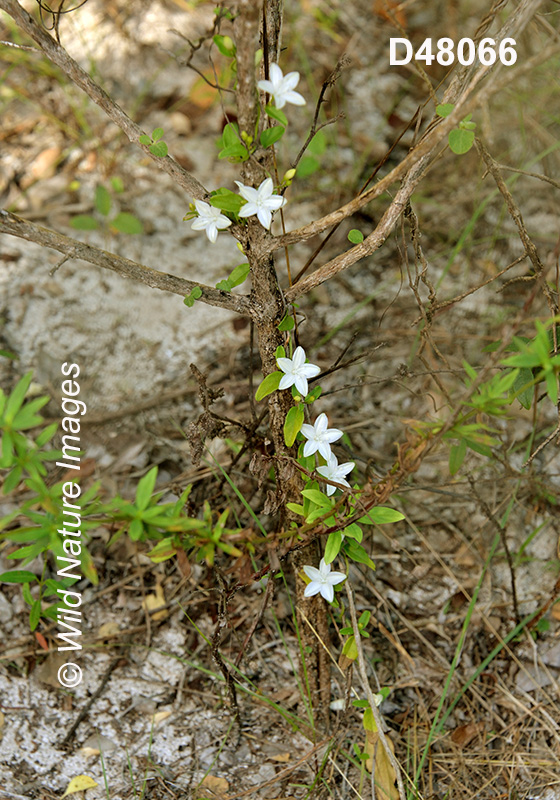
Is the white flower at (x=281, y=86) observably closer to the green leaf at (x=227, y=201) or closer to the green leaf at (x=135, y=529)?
the green leaf at (x=227, y=201)

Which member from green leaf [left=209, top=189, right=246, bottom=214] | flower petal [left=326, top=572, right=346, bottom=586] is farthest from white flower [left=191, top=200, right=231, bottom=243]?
flower petal [left=326, top=572, right=346, bottom=586]

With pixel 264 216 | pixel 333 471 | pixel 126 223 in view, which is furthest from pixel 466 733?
pixel 126 223

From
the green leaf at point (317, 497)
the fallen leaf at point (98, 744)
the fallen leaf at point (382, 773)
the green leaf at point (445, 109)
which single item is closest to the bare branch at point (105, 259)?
the green leaf at point (317, 497)

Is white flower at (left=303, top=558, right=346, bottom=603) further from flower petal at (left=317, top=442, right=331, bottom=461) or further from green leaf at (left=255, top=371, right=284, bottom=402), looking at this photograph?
green leaf at (left=255, top=371, right=284, bottom=402)

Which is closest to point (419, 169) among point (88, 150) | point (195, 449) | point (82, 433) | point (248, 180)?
point (248, 180)

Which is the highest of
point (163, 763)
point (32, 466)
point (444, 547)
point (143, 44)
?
point (143, 44)

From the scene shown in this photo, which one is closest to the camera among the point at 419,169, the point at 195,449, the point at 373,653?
the point at 419,169

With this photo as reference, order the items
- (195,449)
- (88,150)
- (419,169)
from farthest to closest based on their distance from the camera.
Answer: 1. (88,150)
2. (195,449)
3. (419,169)

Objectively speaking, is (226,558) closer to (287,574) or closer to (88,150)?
(287,574)
